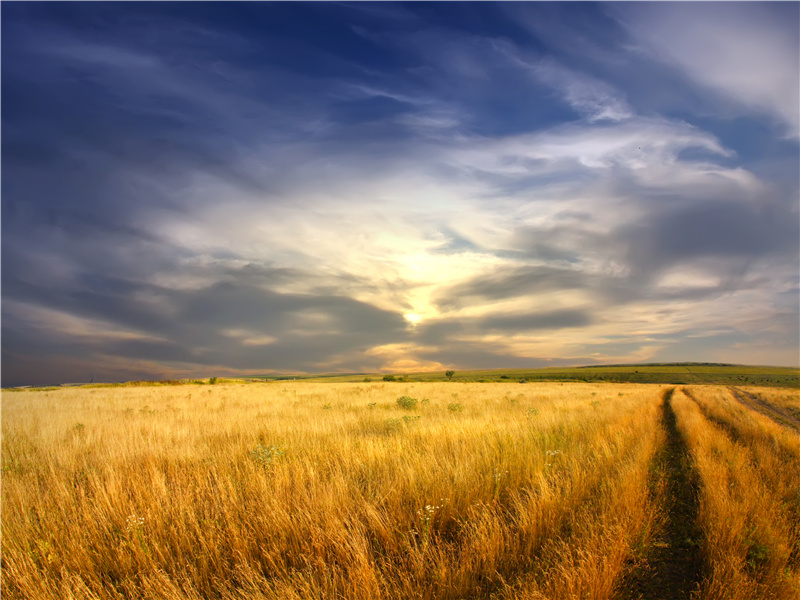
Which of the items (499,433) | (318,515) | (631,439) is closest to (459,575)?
(318,515)

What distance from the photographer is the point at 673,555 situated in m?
4.44

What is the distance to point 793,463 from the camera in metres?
7.86

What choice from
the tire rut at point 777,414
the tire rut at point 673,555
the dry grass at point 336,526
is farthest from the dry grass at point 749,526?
the tire rut at point 777,414

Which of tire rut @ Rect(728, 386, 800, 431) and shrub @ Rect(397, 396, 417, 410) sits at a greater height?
shrub @ Rect(397, 396, 417, 410)

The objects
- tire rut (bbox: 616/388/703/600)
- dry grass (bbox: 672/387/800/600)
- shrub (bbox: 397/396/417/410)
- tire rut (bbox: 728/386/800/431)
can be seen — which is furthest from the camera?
shrub (bbox: 397/396/417/410)

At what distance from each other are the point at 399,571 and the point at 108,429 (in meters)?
13.8

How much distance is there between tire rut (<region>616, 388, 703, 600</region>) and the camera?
145 inches

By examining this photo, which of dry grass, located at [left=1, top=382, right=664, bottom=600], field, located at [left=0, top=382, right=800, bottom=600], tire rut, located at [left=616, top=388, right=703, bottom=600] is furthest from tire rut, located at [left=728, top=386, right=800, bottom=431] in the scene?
dry grass, located at [left=1, top=382, right=664, bottom=600]

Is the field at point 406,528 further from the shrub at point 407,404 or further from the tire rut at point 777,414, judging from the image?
the tire rut at point 777,414

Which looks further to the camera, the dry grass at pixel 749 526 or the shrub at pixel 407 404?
the shrub at pixel 407 404

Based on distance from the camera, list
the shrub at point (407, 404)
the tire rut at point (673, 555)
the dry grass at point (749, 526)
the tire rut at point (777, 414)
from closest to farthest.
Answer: the dry grass at point (749, 526)
the tire rut at point (673, 555)
the tire rut at point (777, 414)
the shrub at point (407, 404)

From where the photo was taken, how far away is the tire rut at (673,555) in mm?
3691

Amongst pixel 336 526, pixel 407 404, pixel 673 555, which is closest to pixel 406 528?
pixel 336 526

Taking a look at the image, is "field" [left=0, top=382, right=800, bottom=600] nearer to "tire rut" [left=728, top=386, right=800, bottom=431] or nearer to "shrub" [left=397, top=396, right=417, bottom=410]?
"shrub" [left=397, top=396, right=417, bottom=410]
